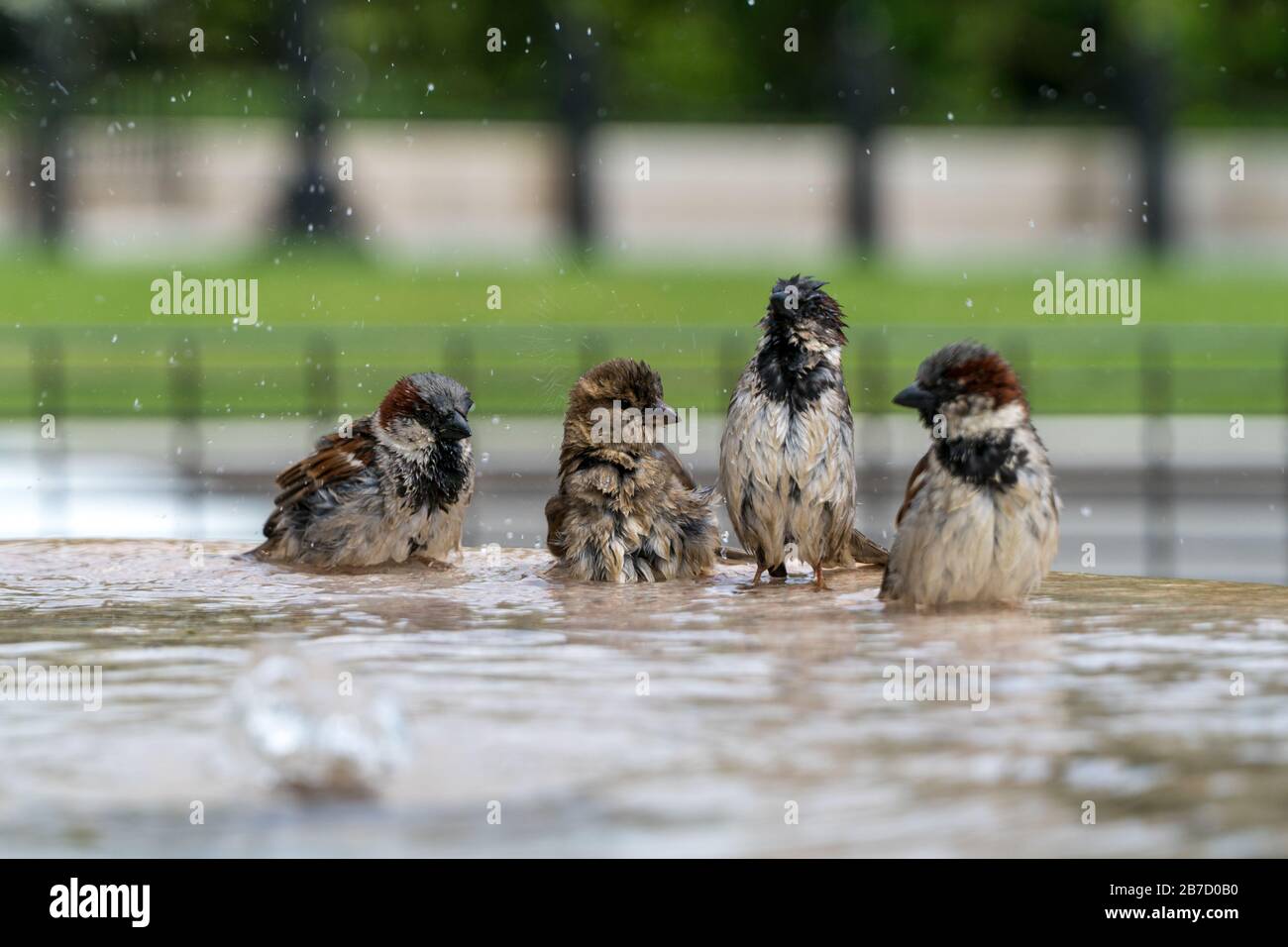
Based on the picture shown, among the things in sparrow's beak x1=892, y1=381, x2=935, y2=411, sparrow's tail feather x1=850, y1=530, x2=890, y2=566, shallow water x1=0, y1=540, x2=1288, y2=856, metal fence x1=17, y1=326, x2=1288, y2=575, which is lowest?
shallow water x1=0, y1=540, x2=1288, y2=856

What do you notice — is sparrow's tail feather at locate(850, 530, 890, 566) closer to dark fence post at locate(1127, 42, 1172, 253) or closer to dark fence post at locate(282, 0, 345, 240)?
dark fence post at locate(282, 0, 345, 240)

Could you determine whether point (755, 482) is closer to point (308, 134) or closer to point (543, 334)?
point (543, 334)

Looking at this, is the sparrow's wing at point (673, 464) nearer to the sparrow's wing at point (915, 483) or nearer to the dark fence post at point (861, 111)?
the sparrow's wing at point (915, 483)

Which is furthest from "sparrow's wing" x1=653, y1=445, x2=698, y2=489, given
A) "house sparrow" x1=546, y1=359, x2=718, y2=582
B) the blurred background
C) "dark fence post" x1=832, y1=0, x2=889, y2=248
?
Result: "dark fence post" x1=832, y1=0, x2=889, y2=248

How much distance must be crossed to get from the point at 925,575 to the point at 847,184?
23.1m

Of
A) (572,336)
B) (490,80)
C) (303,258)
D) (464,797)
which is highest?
(490,80)

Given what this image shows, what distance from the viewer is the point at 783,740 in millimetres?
3354

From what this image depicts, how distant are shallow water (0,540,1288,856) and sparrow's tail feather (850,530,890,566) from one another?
79cm

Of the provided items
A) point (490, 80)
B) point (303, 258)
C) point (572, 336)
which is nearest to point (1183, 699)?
point (572, 336)

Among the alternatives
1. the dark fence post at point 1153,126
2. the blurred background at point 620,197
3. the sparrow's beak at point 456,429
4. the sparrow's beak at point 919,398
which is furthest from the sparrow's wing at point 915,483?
the dark fence post at point 1153,126

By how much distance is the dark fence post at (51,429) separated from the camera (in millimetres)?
13156

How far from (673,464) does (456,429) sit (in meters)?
0.68

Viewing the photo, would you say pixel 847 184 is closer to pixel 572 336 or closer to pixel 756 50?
pixel 756 50

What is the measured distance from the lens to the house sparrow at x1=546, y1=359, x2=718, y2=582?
5.40 metres
